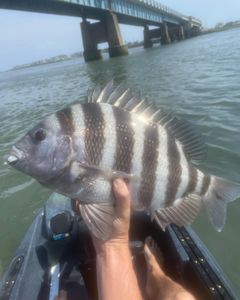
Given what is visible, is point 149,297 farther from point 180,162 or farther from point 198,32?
point 198,32

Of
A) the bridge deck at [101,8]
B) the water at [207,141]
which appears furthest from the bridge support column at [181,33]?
the water at [207,141]

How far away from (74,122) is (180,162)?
0.61 meters

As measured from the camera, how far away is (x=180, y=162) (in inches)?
77.2

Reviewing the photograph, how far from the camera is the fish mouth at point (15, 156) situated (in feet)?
5.35

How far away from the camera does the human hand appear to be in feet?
5.93

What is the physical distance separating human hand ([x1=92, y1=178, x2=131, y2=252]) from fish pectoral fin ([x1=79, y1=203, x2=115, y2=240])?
57 millimetres

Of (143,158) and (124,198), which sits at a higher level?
(143,158)

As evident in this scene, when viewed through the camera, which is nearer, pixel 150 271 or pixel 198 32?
pixel 150 271

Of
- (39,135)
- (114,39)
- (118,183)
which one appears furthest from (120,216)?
(114,39)

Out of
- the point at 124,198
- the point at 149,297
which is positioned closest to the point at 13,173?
the point at 149,297

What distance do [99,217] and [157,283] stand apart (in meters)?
0.87

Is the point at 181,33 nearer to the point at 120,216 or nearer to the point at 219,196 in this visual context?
the point at 219,196

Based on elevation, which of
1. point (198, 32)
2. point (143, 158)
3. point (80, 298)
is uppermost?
point (198, 32)

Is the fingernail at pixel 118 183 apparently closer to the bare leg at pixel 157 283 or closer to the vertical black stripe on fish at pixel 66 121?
the vertical black stripe on fish at pixel 66 121
